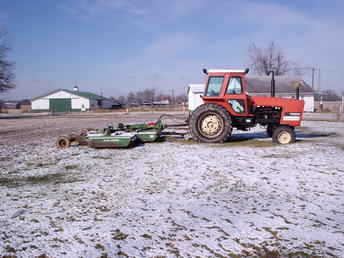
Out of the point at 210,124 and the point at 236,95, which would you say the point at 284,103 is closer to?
the point at 236,95

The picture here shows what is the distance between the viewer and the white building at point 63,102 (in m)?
58.2

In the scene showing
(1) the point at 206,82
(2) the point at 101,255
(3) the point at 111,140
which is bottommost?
(2) the point at 101,255

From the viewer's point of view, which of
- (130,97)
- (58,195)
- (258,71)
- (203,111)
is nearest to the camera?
(58,195)

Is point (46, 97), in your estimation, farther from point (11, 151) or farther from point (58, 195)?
point (58, 195)

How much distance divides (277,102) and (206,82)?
7.93ft

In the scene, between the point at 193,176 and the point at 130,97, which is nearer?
the point at 193,176

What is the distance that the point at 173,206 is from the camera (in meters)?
3.80

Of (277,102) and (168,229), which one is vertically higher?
(277,102)

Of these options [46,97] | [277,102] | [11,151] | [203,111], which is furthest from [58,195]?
[46,97]

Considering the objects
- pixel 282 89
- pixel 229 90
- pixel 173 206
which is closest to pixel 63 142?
pixel 229 90

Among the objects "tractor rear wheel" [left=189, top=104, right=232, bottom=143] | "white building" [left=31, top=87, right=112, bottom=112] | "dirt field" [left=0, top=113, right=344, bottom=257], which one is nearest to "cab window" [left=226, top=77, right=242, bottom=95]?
A: "tractor rear wheel" [left=189, top=104, right=232, bottom=143]

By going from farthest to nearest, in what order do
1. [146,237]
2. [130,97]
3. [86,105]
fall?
[130,97] < [86,105] < [146,237]

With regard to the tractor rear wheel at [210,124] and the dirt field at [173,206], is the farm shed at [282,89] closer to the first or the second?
the tractor rear wheel at [210,124]

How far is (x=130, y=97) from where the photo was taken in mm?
120188
